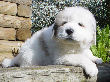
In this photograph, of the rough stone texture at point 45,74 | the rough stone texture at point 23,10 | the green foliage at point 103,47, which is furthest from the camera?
the green foliage at point 103,47

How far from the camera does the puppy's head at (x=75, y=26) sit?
3229 mm

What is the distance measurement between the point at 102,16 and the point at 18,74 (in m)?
7.71

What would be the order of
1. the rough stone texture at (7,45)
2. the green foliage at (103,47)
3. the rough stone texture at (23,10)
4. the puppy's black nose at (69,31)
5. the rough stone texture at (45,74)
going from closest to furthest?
the rough stone texture at (45,74)
the puppy's black nose at (69,31)
the rough stone texture at (7,45)
the rough stone texture at (23,10)
the green foliage at (103,47)

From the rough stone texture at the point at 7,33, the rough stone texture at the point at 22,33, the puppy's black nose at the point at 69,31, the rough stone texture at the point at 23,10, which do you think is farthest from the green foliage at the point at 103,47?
the puppy's black nose at the point at 69,31

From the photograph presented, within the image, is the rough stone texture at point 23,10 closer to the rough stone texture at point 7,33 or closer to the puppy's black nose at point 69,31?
the rough stone texture at point 7,33

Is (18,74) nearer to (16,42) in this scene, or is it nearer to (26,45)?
(26,45)

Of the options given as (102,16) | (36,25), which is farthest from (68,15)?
(102,16)

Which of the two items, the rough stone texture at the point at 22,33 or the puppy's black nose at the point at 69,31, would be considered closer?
the puppy's black nose at the point at 69,31

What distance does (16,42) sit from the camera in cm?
525

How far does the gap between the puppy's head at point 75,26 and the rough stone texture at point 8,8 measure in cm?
196

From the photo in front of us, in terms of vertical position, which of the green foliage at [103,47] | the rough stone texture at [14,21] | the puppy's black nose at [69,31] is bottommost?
the green foliage at [103,47]

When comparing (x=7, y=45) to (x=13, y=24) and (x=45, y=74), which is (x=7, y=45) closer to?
(x=13, y=24)

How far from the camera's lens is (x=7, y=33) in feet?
16.9

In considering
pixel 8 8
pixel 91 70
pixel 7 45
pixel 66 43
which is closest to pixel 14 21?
pixel 8 8
